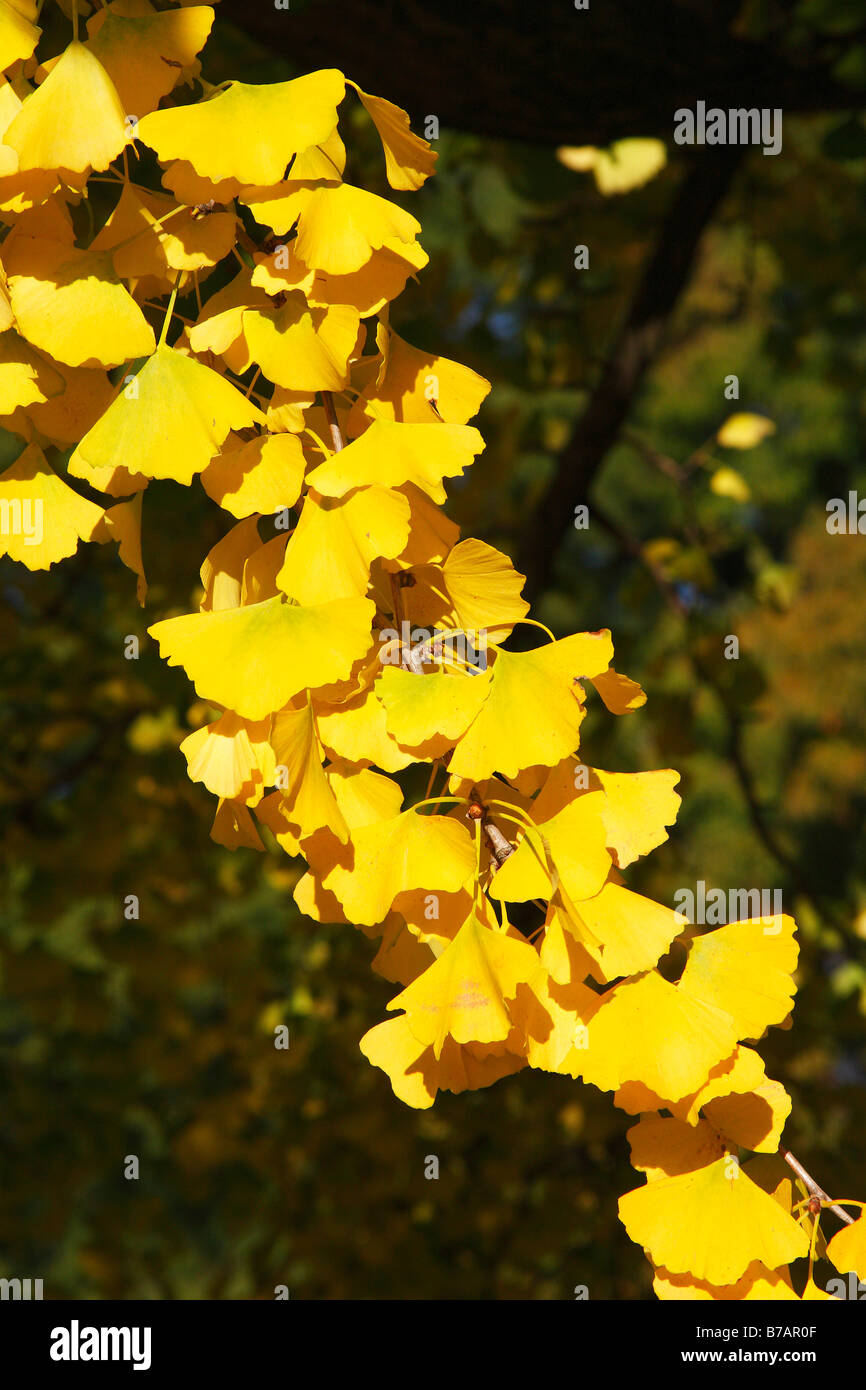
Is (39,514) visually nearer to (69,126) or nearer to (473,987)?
(69,126)

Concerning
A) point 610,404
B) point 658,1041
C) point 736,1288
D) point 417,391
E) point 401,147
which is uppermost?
point 610,404

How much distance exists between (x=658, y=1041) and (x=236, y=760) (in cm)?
23

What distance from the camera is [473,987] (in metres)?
0.52

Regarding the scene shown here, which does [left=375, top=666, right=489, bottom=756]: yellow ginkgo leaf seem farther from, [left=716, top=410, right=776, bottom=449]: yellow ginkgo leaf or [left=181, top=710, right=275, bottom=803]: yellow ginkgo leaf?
[left=716, top=410, right=776, bottom=449]: yellow ginkgo leaf

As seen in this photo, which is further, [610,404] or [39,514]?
[610,404]

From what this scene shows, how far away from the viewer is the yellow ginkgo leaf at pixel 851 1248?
1.88 ft

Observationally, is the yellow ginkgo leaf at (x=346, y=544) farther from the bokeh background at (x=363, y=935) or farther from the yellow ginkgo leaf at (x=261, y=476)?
the bokeh background at (x=363, y=935)

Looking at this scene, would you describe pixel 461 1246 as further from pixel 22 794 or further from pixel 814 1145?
pixel 22 794

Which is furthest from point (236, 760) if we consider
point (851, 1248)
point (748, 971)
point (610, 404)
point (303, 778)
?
point (610, 404)

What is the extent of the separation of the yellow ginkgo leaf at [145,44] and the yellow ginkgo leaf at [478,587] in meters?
0.26

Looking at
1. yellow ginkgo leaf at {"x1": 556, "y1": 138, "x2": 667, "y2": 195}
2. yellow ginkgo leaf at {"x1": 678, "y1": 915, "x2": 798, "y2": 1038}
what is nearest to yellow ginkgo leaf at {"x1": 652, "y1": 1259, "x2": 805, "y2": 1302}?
yellow ginkgo leaf at {"x1": 678, "y1": 915, "x2": 798, "y2": 1038}

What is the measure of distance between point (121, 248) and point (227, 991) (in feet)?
6.93

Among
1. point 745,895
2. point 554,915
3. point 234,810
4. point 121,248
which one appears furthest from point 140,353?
point 745,895

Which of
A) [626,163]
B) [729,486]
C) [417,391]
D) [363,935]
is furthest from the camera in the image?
[729,486]
